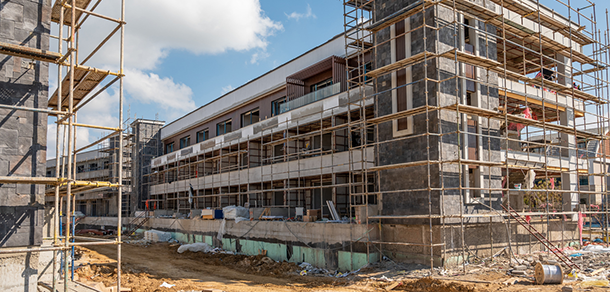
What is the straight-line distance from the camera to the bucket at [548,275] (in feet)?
40.0

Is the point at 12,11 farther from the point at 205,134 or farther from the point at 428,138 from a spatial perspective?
the point at 205,134

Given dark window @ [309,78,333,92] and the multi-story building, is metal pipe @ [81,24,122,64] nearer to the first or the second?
dark window @ [309,78,333,92]

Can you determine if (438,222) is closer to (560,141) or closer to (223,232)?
(560,141)

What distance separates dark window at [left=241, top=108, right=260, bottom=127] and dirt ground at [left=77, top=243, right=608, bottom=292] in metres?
12.1

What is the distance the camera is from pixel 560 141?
888 inches

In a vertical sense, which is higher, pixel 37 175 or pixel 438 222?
pixel 37 175

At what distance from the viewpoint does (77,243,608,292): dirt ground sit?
12711 mm

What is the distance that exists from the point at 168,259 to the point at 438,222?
14802 millimetres

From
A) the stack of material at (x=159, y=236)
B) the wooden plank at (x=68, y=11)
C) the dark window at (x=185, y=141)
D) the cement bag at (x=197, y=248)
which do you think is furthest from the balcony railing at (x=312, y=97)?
the dark window at (x=185, y=141)

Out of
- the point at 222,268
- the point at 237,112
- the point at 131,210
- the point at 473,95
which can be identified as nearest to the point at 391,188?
the point at 473,95

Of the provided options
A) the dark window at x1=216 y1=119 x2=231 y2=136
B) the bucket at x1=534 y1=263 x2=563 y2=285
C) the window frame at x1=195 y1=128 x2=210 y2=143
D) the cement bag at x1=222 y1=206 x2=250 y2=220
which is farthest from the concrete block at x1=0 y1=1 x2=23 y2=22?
the window frame at x1=195 y1=128 x2=210 y2=143

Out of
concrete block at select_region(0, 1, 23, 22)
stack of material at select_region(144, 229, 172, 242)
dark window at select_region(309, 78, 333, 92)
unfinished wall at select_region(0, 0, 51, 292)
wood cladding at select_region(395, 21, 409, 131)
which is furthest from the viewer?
stack of material at select_region(144, 229, 172, 242)

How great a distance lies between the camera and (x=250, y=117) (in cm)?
3306

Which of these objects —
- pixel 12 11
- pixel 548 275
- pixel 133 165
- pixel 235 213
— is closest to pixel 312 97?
pixel 235 213
